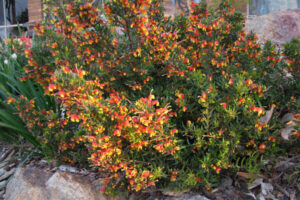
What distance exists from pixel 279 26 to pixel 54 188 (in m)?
4.90

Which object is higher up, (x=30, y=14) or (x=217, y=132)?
(x=30, y=14)

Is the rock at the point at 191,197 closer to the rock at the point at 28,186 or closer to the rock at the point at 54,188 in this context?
the rock at the point at 54,188

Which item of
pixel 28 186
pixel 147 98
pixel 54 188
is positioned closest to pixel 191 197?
pixel 147 98

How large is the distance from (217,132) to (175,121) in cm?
33

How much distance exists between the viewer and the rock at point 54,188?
181cm

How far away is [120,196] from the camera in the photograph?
1.82 metres

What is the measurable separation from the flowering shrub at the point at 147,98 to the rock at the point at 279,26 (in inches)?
118

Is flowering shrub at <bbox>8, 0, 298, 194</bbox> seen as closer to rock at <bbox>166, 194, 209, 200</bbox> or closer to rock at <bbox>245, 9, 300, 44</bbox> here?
rock at <bbox>166, 194, 209, 200</bbox>

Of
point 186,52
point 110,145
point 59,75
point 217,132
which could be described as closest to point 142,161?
point 110,145

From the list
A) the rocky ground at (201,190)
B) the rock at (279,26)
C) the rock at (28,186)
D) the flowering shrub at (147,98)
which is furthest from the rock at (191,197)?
the rock at (279,26)

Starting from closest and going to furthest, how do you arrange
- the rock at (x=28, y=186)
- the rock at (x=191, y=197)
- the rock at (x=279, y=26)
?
the rock at (x=191, y=197), the rock at (x=28, y=186), the rock at (x=279, y=26)

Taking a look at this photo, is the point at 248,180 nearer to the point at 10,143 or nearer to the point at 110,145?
the point at 110,145

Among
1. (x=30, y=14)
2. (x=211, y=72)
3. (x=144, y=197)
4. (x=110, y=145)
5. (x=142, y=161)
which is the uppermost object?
(x=30, y=14)

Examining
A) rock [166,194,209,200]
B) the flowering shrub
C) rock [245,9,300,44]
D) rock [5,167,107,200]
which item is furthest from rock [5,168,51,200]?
rock [245,9,300,44]
